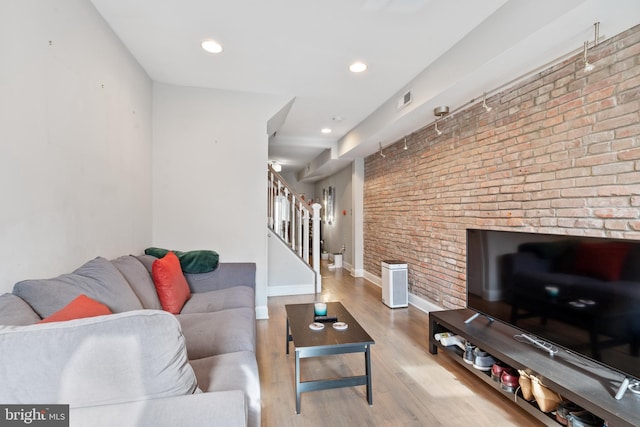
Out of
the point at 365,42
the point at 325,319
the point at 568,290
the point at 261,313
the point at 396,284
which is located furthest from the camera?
the point at 396,284

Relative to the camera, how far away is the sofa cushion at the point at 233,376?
121cm

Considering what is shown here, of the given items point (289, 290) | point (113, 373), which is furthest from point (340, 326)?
point (289, 290)

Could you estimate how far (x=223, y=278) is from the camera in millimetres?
2920

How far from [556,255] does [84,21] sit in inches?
133

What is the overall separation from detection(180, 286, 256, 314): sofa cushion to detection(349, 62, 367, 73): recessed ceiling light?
7.78 ft

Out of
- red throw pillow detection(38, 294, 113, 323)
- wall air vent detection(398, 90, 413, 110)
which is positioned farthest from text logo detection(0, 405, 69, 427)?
wall air vent detection(398, 90, 413, 110)

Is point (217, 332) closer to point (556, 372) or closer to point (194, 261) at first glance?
point (194, 261)

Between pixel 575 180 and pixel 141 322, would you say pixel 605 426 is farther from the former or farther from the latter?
pixel 141 322

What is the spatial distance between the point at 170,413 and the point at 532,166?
108 inches

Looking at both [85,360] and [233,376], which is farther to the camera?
[233,376]

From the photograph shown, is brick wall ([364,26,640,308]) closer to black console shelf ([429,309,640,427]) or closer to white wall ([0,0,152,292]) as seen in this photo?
black console shelf ([429,309,640,427])

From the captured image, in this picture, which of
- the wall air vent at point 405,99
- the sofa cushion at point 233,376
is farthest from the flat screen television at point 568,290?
the sofa cushion at point 233,376

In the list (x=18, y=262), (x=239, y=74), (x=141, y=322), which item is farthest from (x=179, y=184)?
(x=141, y=322)

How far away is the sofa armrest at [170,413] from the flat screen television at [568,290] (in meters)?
1.84
